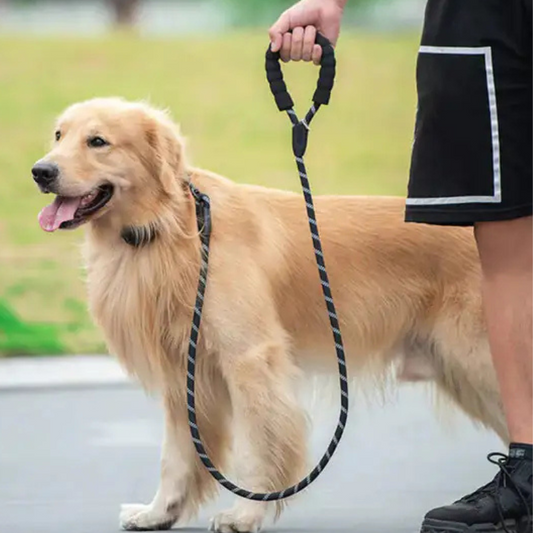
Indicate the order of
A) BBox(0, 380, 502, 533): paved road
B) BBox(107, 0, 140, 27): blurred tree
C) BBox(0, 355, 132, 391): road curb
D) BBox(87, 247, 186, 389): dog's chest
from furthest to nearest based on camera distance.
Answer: BBox(107, 0, 140, 27): blurred tree, BBox(0, 355, 132, 391): road curb, BBox(0, 380, 502, 533): paved road, BBox(87, 247, 186, 389): dog's chest

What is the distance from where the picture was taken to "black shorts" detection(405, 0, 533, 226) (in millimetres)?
3254

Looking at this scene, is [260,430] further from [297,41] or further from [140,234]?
[297,41]

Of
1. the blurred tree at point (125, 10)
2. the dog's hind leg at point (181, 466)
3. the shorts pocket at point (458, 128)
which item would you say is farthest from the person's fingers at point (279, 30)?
the blurred tree at point (125, 10)

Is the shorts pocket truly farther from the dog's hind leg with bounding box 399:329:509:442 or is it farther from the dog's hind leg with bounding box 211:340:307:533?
the dog's hind leg with bounding box 399:329:509:442


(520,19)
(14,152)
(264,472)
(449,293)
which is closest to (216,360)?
(264,472)

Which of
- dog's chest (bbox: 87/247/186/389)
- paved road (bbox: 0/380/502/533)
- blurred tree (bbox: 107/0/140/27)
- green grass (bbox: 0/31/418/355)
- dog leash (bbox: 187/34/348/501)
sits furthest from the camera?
blurred tree (bbox: 107/0/140/27)

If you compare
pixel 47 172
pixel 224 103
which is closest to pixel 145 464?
pixel 47 172

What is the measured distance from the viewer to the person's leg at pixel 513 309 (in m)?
3.30

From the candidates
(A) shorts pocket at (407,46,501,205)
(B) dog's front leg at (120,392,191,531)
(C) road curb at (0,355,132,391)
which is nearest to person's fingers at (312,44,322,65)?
(A) shorts pocket at (407,46,501,205)

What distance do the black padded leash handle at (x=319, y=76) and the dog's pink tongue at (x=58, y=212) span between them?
2.20 ft

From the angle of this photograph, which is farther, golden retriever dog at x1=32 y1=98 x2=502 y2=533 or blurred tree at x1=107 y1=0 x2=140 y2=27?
blurred tree at x1=107 y1=0 x2=140 y2=27

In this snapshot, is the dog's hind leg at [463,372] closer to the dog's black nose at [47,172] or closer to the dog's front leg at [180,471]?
the dog's front leg at [180,471]

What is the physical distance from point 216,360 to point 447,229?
→ 2.66 feet

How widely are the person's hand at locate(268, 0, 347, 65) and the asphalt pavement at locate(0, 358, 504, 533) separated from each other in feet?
4.25
